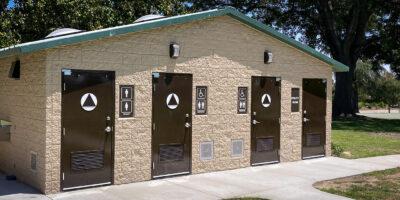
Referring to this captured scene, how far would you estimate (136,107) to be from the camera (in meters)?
10.2

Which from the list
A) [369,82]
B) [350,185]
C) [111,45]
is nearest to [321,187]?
[350,185]

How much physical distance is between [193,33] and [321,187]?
4.38 meters

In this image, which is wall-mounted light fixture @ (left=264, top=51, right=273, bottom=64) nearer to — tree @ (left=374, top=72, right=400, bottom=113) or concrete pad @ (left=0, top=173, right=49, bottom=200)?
concrete pad @ (left=0, top=173, right=49, bottom=200)

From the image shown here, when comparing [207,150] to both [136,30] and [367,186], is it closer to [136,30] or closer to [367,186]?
[136,30]

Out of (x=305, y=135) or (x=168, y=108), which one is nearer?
(x=168, y=108)

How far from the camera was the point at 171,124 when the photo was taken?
10.8 metres

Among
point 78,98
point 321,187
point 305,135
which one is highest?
point 78,98

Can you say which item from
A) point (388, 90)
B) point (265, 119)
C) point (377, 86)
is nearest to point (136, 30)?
point (265, 119)

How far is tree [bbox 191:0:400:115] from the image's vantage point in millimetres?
34719

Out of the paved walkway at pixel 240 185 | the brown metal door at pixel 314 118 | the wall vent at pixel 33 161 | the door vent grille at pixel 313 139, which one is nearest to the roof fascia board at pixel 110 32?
the wall vent at pixel 33 161

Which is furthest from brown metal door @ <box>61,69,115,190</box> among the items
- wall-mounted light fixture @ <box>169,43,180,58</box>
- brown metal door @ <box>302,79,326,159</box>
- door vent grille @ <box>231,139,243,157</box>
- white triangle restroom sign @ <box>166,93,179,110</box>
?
brown metal door @ <box>302,79,326,159</box>

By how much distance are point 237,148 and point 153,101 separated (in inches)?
110

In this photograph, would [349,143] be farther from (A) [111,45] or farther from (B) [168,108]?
(A) [111,45]

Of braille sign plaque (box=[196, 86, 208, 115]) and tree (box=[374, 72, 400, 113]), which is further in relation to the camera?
tree (box=[374, 72, 400, 113])
